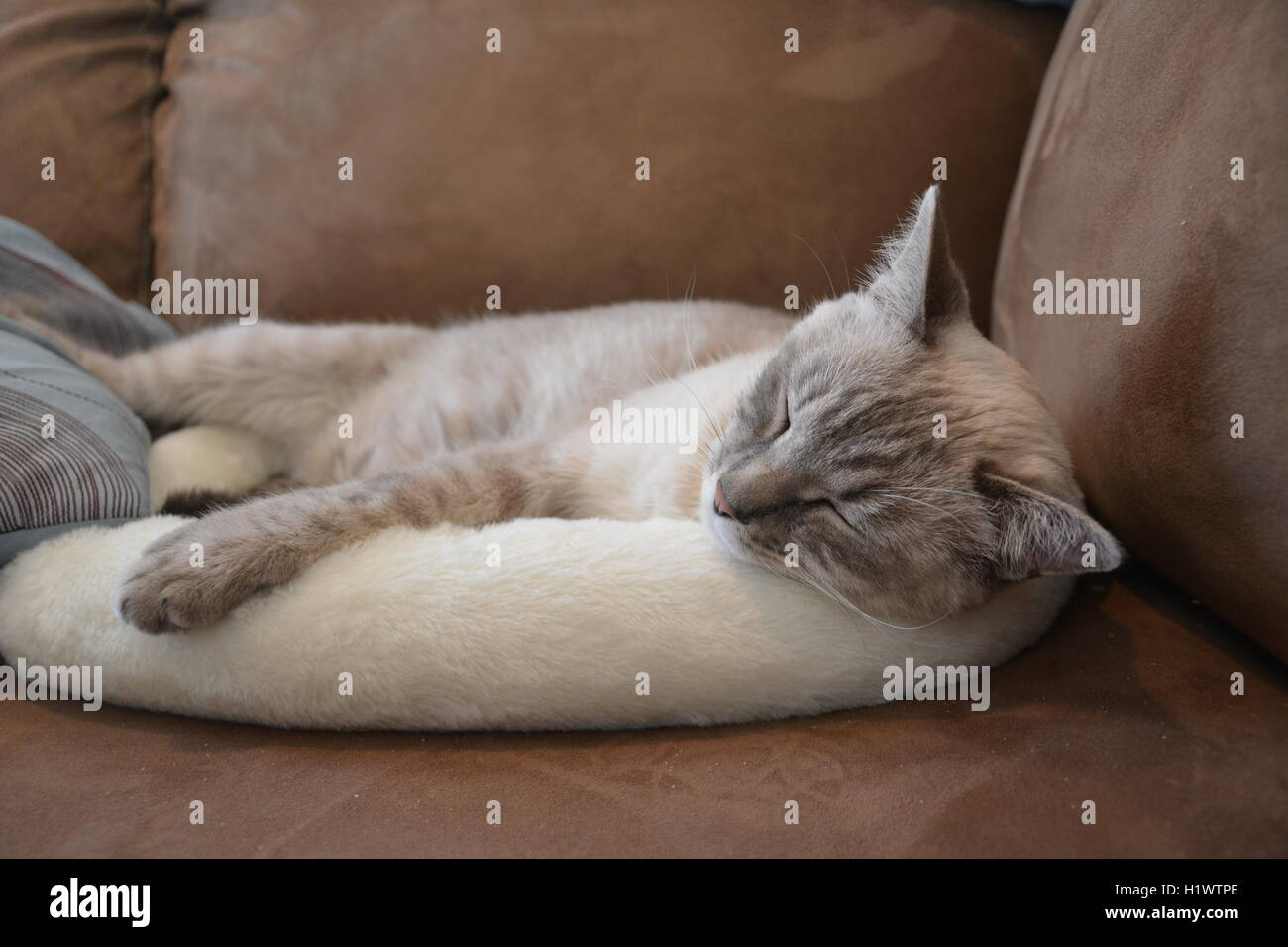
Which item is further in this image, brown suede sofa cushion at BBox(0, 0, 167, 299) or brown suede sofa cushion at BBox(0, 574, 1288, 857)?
brown suede sofa cushion at BBox(0, 0, 167, 299)

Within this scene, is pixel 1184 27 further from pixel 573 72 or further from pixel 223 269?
pixel 223 269

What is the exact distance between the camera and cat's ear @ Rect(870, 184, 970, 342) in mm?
1415

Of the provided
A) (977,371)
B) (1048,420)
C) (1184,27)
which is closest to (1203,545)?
(1048,420)

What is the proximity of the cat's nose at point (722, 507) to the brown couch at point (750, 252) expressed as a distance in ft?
1.04

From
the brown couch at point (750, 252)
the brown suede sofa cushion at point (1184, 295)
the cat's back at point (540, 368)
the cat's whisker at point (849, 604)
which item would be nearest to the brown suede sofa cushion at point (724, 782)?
the brown couch at point (750, 252)

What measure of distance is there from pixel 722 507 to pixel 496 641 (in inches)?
16.0

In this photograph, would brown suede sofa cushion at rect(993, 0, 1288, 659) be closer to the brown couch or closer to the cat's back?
the brown couch

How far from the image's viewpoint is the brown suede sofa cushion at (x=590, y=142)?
2.19 m

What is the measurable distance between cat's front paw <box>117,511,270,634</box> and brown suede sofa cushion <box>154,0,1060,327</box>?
3.92 feet

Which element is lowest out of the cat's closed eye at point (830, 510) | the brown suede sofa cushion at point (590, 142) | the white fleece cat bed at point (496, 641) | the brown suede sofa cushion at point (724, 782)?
the brown suede sofa cushion at point (724, 782)

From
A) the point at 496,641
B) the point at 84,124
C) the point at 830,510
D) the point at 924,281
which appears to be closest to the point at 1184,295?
the point at 924,281

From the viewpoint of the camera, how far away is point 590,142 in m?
2.24

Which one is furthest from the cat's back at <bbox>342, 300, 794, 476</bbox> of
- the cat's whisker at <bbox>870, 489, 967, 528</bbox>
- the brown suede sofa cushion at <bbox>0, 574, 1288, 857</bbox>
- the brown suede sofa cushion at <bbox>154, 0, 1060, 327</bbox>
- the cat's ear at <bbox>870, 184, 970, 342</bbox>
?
the brown suede sofa cushion at <bbox>0, 574, 1288, 857</bbox>

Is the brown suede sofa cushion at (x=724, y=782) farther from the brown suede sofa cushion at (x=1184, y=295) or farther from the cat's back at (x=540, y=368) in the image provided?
the cat's back at (x=540, y=368)
